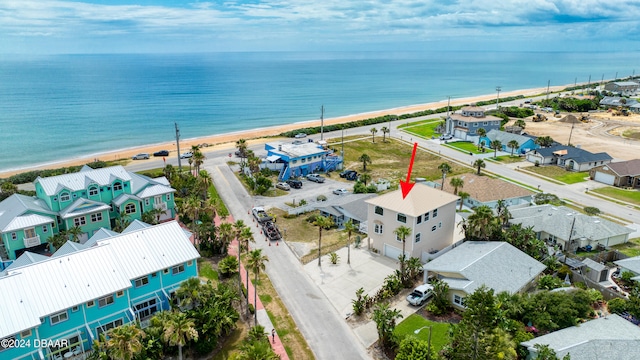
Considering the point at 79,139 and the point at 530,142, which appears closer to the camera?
the point at 530,142

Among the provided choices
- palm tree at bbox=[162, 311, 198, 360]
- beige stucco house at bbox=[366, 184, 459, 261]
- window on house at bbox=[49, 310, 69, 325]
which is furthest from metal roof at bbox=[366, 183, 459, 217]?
window on house at bbox=[49, 310, 69, 325]

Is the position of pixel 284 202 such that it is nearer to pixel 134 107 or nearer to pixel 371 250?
pixel 371 250

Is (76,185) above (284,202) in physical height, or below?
above

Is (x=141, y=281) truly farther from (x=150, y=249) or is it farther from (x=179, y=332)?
(x=179, y=332)

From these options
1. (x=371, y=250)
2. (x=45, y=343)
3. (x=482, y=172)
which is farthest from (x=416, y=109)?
(x=45, y=343)

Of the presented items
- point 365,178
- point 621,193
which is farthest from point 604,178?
point 365,178

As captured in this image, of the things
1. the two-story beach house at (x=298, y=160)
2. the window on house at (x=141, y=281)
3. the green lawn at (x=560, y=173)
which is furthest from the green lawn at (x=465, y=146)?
the window on house at (x=141, y=281)
